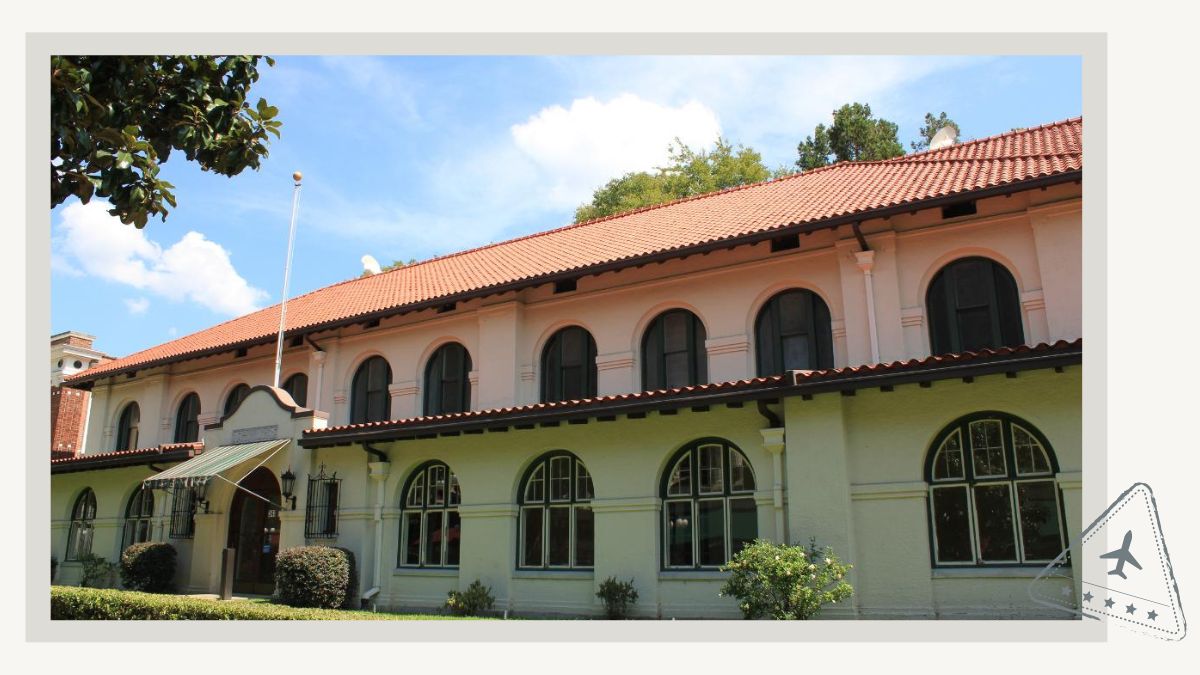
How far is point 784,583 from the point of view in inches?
432

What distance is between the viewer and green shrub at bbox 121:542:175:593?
18.6 m

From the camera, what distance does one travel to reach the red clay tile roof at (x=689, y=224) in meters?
14.0

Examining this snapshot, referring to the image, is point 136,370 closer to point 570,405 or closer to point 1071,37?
point 570,405

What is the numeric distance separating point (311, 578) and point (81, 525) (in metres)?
11.0

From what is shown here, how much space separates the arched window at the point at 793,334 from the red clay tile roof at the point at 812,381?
1805mm

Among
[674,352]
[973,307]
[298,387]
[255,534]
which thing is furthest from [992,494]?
[298,387]

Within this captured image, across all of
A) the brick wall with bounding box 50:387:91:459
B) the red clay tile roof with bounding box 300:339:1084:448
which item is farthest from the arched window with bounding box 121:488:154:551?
the brick wall with bounding box 50:387:91:459

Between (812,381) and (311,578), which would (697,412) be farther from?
(311,578)

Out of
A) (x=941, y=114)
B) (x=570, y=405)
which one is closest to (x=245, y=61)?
(x=570, y=405)

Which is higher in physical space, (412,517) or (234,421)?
(234,421)

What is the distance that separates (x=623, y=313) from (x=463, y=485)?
14.3ft

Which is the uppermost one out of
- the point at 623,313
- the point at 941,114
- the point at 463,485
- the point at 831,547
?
the point at 941,114

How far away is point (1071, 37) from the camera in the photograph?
807 cm
